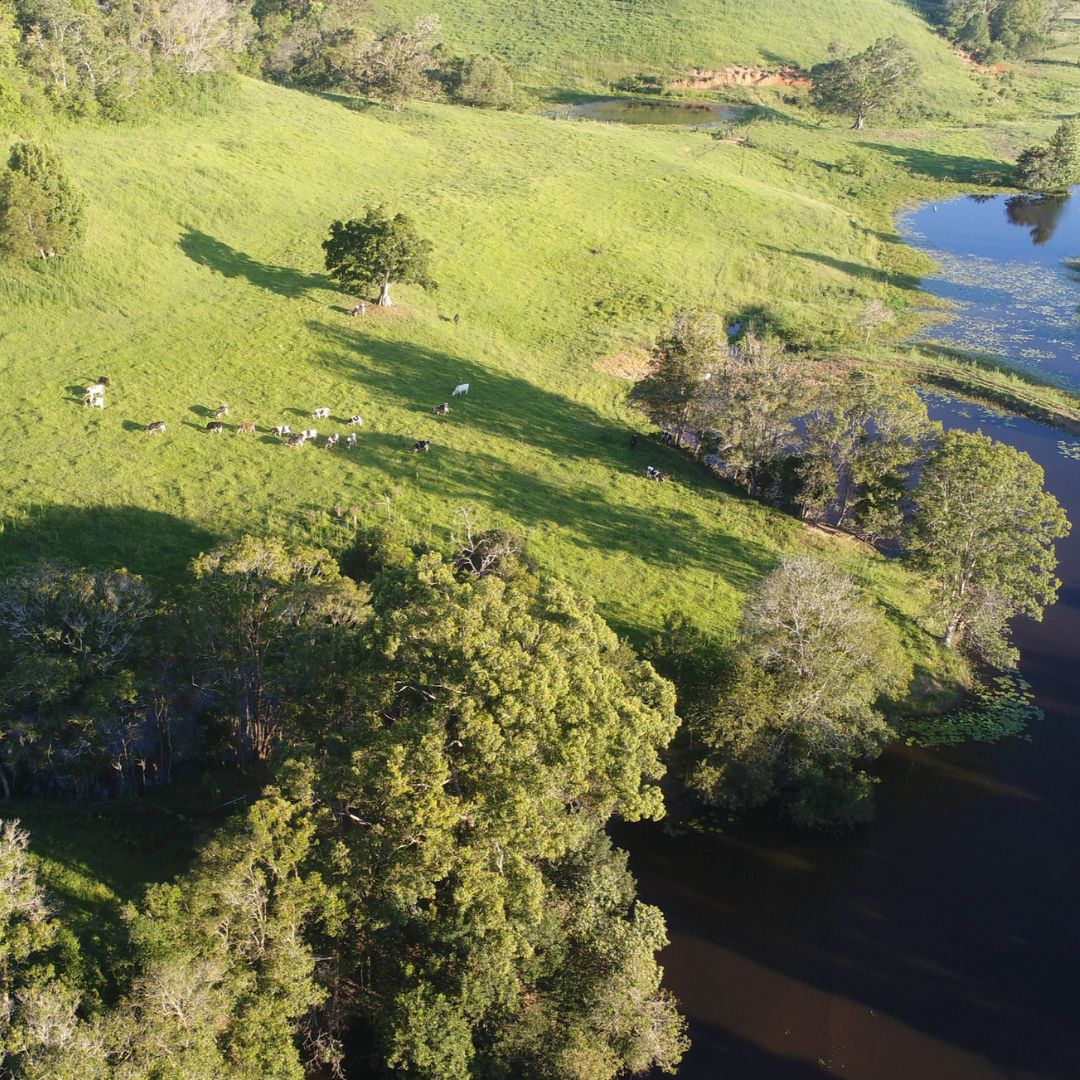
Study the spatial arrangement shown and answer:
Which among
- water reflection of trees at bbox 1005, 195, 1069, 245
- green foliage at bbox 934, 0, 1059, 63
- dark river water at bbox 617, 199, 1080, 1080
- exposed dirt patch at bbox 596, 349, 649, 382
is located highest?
green foliage at bbox 934, 0, 1059, 63

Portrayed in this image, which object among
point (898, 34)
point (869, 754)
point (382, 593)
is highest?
point (898, 34)

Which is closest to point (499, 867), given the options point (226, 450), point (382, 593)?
point (382, 593)

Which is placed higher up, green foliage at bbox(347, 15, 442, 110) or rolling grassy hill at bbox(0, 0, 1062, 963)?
green foliage at bbox(347, 15, 442, 110)

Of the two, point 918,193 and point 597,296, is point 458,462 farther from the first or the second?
point 918,193

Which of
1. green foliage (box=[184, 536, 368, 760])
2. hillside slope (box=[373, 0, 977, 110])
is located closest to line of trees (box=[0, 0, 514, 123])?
hillside slope (box=[373, 0, 977, 110])

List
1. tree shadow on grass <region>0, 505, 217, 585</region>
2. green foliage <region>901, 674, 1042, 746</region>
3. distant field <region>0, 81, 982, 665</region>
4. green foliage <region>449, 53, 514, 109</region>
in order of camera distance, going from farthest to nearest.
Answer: green foliage <region>449, 53, 514, 109</region> < distant field <region>0, 81, 982, 665</region> < tree shadow on grass <region>0, 505, 217, 585</region> < green foliage <region>901, 674, 1042, 746</region>

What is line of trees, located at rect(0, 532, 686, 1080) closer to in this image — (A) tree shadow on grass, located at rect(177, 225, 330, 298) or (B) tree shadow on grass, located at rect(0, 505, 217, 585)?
(B) tree shadow on grass, located at rect(0, 505, 217, 585)

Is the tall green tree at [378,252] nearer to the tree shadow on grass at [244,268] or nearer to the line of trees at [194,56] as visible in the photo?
the tree shadow on grass at [244,268]
